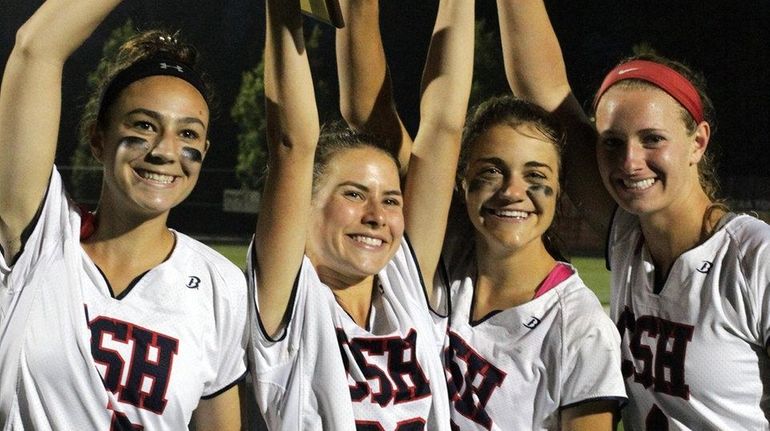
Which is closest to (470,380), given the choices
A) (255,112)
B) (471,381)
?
(471,381)

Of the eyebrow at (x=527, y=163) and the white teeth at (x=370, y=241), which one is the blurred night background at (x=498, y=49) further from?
the white teeth at (x=370, y=241)

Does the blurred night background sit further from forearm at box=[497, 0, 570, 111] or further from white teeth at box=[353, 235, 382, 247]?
white teeth at box=[353, 235, 382, 247]

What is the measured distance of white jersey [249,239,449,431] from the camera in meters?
2.07

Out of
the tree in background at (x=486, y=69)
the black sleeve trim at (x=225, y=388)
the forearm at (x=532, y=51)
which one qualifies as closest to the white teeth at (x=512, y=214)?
the forearm at (x=532, y=51)

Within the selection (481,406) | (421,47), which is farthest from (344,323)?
(421,47)

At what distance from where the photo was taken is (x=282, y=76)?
2027 millimetres

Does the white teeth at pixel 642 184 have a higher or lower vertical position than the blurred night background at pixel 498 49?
lower

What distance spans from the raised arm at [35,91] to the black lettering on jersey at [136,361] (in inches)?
12.5

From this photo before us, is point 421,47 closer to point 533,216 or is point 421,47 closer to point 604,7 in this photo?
point 604,7

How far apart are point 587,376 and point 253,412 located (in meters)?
1.71

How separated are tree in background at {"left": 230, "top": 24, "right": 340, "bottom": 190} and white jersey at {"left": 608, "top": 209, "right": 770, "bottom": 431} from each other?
2093 centimetres

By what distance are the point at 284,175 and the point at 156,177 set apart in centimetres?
27

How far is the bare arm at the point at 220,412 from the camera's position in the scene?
2.16m

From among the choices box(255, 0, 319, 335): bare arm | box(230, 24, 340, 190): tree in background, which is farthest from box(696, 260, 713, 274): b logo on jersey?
box(230, 24, 340, 190): tree in background
